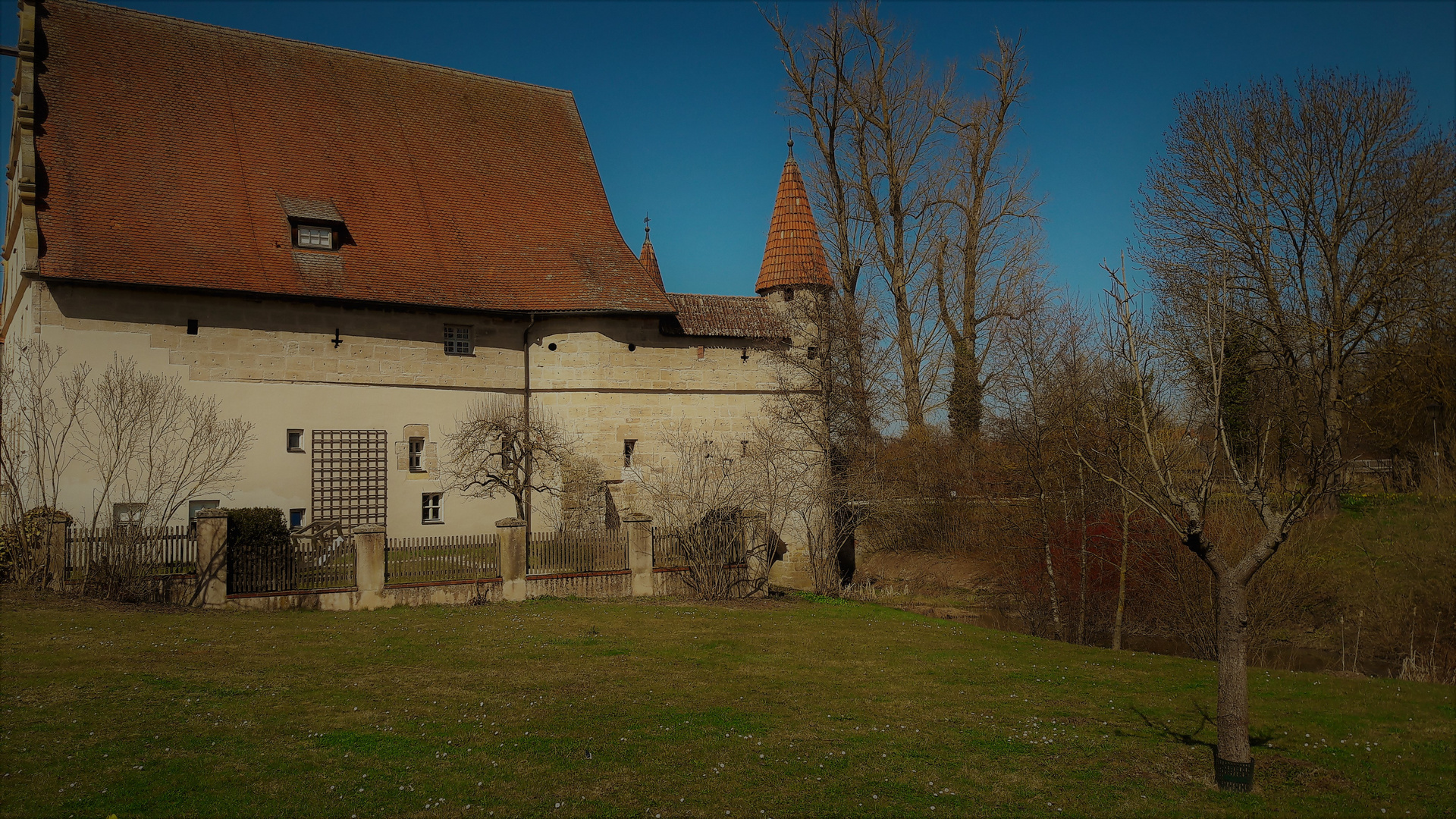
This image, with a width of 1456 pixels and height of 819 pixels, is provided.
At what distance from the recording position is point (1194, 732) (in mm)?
8383

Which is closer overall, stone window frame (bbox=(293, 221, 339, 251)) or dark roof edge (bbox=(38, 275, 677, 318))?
dark roof edge (bbox=(38, 275, 677, 318))

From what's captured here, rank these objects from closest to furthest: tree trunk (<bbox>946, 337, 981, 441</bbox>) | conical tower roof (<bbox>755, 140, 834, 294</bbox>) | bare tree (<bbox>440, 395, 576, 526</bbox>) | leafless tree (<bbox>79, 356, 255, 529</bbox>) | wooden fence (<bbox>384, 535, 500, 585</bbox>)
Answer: wooden fence (<bbox>384, 535, 500, 585</bbox>) < leafless tree (<bbox>79, 356, 255, 529</bbox>) < bare tree (<bbox>440, 395, 576, 526</bbox>) < conical tower roof (<bbox>755, 140, 834, 294</bbox>) < tree trunk (<bbox>946, 337, 981, 441</bbox>)

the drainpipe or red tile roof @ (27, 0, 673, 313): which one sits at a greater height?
red tile roof @ (27, 0, 673, 313)

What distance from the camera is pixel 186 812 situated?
574cm

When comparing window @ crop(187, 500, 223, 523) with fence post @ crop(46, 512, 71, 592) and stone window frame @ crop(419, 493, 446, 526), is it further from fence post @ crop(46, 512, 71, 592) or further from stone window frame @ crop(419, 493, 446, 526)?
fence post @ crop(46, 512, 71, 592)

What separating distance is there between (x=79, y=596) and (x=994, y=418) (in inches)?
809

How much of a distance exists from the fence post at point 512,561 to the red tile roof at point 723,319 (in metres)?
Result: 8.35

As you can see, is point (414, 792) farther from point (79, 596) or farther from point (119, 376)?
point (119, 376)

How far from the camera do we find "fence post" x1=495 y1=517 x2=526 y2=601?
581 inches

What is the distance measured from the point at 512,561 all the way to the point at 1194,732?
33.6 feet

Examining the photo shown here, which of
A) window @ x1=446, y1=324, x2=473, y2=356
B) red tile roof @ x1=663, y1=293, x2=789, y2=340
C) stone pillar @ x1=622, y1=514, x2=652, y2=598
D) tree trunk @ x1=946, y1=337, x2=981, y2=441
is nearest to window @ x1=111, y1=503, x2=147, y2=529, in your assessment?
window @ x1=446, y1=324, x2=473, y2=356

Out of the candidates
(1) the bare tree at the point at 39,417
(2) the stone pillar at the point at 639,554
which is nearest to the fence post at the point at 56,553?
(1) the bare tree at the point at 39,417

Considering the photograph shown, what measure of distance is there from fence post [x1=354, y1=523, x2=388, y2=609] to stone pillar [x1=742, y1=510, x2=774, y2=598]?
20.8 ft

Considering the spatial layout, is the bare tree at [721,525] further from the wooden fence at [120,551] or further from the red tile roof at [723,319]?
the wooden fence at [120,551]
